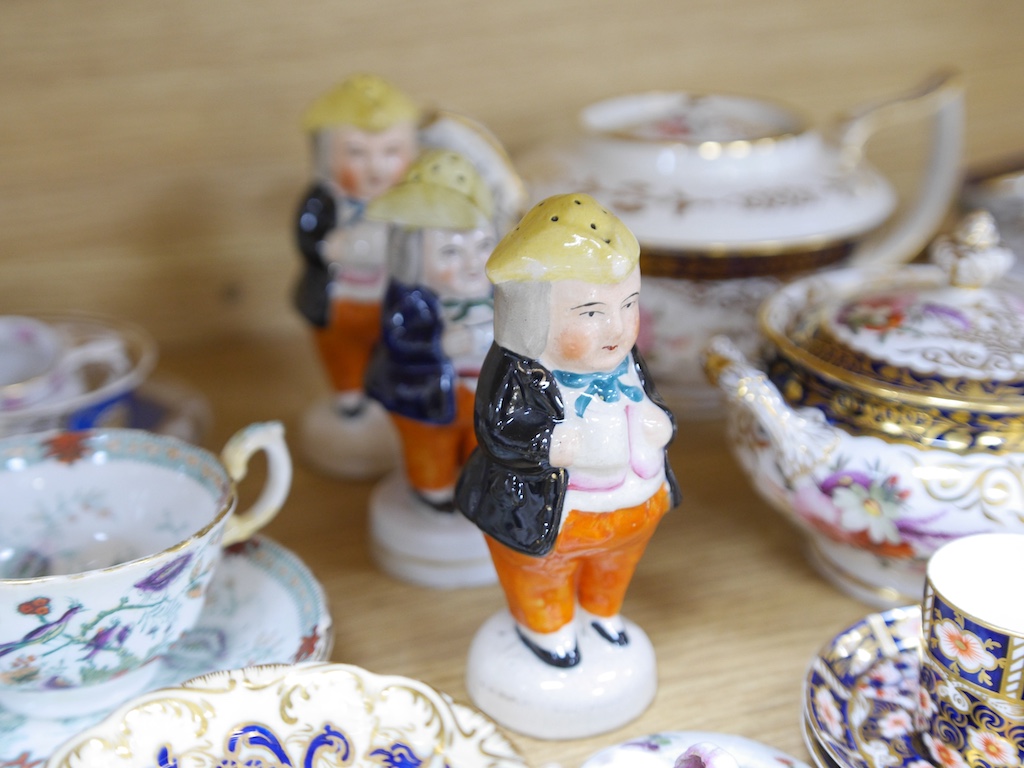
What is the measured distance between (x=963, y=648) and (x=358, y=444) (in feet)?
1.35

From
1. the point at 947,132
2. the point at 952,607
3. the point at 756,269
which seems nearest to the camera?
the point at 952,607

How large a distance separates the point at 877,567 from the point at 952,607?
0.16 metres

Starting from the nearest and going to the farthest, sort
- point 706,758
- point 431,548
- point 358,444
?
point 706,758 → point 431,548 → point 358,444

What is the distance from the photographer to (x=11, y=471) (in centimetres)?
56

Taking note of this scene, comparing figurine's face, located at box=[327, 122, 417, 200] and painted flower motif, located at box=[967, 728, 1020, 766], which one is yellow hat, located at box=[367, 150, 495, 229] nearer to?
figurine's face, located at box=[327, 122, 417, 200]

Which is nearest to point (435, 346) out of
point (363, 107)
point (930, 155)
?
point (363, 107)

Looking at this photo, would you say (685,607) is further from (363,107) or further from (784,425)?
(363,107)

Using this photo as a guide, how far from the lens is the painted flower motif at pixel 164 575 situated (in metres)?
0.47

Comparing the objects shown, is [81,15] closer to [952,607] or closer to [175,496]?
[175,496]

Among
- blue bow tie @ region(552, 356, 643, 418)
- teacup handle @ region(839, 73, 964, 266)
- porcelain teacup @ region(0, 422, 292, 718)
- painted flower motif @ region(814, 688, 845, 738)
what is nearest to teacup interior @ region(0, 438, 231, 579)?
porcelain teacup @ region(0, 422, 292, 718)

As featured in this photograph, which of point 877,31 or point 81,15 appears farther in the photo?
point 877,31

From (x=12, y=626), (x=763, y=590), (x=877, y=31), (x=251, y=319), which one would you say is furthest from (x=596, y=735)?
(x=877, y=31)

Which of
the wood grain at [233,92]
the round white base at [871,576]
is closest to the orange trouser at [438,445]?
the round white base at [871,576]

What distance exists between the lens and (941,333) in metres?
0.56
